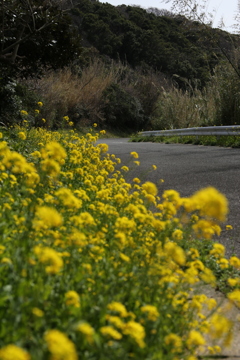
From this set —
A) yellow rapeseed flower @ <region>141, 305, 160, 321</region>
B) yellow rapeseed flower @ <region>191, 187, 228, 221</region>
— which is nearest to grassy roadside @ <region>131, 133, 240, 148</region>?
yellow rapeseed flower @ <region>191, 187, 228, 221</region>

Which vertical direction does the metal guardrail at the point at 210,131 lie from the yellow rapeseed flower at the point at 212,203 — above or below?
above

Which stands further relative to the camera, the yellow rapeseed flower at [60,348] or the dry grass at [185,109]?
the dry grass at [185,109]

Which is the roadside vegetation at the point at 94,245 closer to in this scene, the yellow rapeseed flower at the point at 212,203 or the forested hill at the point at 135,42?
the yellow rapeseed flower at the point at 212,203

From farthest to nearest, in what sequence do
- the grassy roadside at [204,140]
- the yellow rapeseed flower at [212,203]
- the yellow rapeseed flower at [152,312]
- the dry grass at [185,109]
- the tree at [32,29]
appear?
the dry grass at [185,109] < the grassy roadside at [204,140] < the tree at [32,29] < the yellow rapeseed flower at [212,203] < the yellow rapeseed flower at [152,312]

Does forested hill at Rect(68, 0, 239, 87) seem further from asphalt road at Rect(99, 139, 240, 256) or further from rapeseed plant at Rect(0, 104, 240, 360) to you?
rapeseed plant at Rect(0, 104, 240, 360)

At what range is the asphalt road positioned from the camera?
16.7ft

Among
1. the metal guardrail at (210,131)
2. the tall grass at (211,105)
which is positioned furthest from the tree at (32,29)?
the tall grass at (211,105)

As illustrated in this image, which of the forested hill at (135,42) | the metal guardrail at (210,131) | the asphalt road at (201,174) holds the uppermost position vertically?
the forested hill at (135,42)

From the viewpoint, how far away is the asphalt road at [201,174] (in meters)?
5.09

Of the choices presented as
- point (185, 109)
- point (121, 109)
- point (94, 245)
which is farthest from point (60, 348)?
point (121, 109)

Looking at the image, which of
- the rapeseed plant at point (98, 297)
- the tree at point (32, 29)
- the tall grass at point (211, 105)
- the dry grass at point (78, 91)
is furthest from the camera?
the dry grass at point (78, 91)

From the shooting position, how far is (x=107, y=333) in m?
1.79

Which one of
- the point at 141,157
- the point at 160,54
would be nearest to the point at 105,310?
the point at 141,157

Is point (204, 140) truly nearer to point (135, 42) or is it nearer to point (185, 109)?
point (185, 109)
